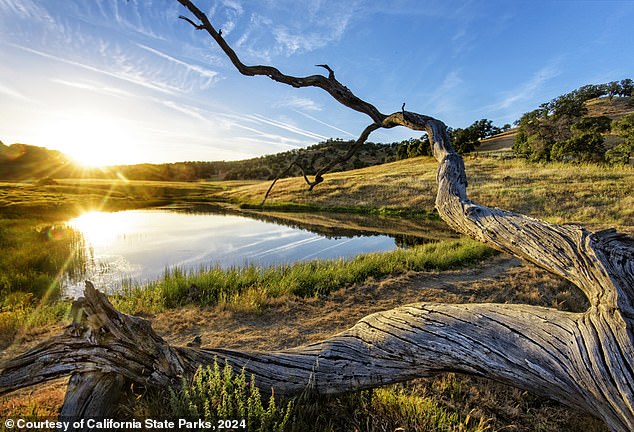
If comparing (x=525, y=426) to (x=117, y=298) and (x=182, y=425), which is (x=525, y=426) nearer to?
(x=182, y=425)

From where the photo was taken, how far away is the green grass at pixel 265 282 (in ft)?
24.4

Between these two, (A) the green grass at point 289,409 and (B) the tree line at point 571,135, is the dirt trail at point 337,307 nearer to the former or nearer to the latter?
(A) the green grass at point 289,409

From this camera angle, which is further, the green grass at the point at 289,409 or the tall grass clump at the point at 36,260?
the tall grass clump at the point at 36,260

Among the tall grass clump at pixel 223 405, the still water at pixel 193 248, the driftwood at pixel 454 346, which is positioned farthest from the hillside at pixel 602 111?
the tall grass clump at pixel 223 405

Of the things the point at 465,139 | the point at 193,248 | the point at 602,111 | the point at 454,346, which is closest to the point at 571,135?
the point at 465,139

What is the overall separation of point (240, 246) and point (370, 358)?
1633cm

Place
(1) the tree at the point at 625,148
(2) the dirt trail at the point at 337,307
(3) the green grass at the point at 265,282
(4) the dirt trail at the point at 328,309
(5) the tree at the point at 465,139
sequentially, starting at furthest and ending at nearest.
→ (5) the tree at the point at 465,139 < (1) the tree at the point at 625,148 < (3) the green grass at the point at 265,282 < (2) the dirt trail at the point at 337,307 < (4) the dirt trail at the point at 328,309

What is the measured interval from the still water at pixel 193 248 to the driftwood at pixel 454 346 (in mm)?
8606

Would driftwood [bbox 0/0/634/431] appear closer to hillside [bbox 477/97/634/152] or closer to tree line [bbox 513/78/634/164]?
tree line [bbox 513/78/634/164]

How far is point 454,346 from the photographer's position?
2.26 metres

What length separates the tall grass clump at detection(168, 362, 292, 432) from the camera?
215 centimetres

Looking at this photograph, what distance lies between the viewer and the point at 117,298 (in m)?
7.64

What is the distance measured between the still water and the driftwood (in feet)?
28.2

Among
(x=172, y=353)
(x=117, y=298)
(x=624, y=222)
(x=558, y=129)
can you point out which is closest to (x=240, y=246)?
(x=117, y=298)
